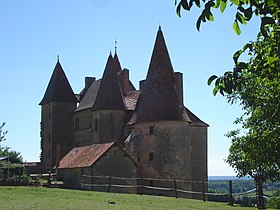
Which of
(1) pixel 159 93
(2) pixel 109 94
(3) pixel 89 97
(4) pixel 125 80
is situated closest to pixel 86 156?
(1) pixel 159 93

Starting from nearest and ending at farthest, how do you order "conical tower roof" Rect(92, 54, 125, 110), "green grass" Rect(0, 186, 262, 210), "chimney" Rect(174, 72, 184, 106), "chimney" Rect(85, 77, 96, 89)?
"green grass" Rect(0, 186, 262, 210) < "chimney" Rect(174, 72, 184, 106) < "conical tower roof" Rect(92, 54, 125, 110) < "chimney" Rect(85, 77, 96, 89)

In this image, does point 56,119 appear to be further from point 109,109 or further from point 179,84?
point 179,84

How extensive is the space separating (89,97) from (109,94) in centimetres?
832

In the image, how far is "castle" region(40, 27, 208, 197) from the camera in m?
42.1

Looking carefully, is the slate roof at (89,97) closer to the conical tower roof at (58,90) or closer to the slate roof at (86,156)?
the conical tower roof at (58,90)

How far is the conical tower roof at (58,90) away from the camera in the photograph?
63.4 m

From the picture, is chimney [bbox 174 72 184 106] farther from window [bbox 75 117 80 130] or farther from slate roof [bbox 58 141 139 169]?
window [bbox 75 117 80 130]

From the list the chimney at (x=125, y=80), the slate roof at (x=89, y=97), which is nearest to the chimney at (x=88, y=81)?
the slate roof at (x=89, y=97)

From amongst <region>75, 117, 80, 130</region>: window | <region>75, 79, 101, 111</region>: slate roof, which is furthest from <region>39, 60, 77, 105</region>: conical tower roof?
<region>75, 117, 80, 130</region>: window

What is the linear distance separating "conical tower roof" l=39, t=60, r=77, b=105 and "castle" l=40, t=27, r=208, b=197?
4.21 metres

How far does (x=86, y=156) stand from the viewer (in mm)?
42625

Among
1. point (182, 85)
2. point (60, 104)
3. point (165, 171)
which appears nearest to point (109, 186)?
point (165, 171)

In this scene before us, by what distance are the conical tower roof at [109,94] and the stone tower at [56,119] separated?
33.7ft

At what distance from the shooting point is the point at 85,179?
39.9 m
